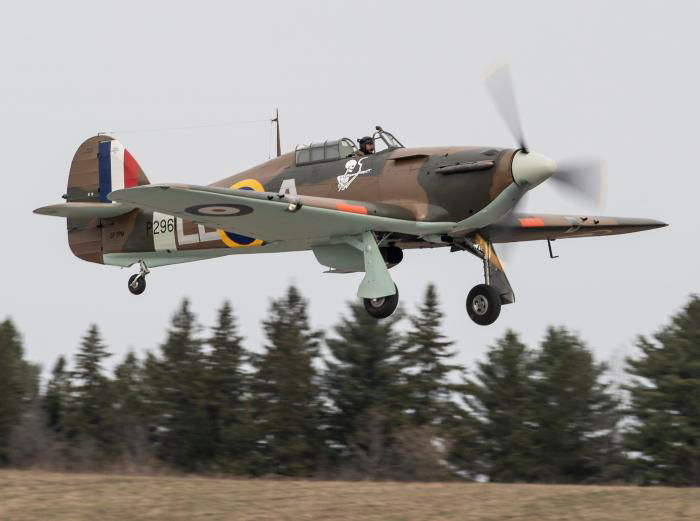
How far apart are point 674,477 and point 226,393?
21753 mm

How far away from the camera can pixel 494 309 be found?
17.2m

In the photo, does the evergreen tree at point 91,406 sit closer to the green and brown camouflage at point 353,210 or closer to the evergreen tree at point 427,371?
the evergreen tree at point 427,371

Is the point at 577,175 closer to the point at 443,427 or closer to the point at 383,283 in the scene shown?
the point at 383,283

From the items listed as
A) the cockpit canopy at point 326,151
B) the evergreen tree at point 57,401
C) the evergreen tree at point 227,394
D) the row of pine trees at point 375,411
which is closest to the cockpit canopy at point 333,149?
the cockpit canopy at point 326,151

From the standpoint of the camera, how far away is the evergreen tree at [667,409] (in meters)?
44.7

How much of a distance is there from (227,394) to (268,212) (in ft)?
131

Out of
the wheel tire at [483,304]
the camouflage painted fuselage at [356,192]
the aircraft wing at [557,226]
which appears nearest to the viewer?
the camouflage painted fuselage at [356,192]

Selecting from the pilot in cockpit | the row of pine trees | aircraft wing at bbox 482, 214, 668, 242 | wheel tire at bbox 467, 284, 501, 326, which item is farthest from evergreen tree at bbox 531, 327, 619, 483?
the pilot in cockpit

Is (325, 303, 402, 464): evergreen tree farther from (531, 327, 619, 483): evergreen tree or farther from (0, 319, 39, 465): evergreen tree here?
(0, 319, 39, 465): evergreen tree

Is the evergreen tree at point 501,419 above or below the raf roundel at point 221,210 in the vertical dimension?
below

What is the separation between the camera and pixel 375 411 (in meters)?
49.2

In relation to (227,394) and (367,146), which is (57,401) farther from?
(367,146)

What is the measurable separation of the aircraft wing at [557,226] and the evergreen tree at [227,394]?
33.5 meters

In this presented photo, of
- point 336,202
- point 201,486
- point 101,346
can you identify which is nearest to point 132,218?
point 336,202
